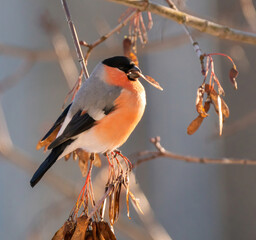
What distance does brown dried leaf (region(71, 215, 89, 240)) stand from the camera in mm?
815

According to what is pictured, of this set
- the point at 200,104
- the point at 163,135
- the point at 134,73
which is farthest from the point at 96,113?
the point at 163,135

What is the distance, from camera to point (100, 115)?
110 centimetres

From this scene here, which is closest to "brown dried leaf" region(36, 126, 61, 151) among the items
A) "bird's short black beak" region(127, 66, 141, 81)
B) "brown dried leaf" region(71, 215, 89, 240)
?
"bird's short black beak" region(127, 66, 141, 81)

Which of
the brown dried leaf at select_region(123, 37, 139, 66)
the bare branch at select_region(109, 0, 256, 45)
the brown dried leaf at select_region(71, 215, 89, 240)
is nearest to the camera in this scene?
the brown dried leaf at select_region(71, 215, 89, 240)

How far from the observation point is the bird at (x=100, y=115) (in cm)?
108

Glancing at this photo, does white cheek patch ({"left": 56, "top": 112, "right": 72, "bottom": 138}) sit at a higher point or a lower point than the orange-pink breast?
higher

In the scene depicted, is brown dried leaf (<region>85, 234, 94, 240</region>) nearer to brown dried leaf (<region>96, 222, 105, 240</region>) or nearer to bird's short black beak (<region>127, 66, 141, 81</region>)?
brown dried leaf (<region>96, 222, 105, 240</region>)

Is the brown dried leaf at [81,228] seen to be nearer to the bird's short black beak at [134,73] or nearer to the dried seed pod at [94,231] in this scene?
the dried seed pod at [94,231]

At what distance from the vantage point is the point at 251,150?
266cm

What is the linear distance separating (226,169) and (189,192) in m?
0.29

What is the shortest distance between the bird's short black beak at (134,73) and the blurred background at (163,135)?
1.58 m

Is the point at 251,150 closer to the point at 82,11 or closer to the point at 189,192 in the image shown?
the point at 189,192

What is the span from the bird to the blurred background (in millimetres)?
1606

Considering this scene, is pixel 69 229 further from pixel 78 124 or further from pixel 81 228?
pixel 78 124
